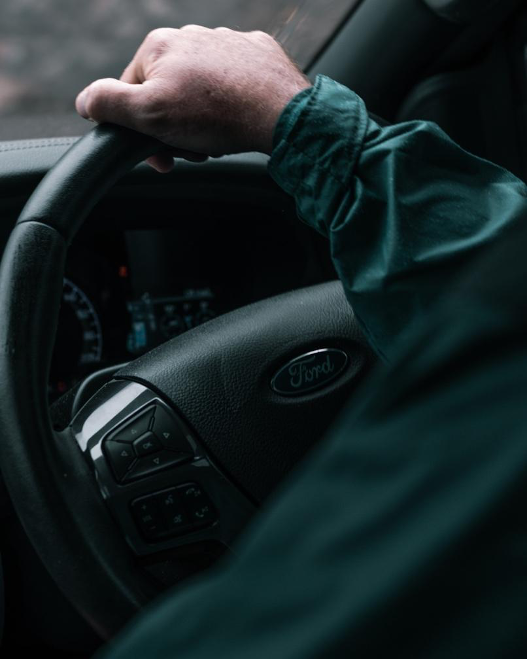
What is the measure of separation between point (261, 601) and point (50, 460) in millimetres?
421

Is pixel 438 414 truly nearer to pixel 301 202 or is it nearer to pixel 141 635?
pixel 141 635

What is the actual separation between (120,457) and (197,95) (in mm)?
324

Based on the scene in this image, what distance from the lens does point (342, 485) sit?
0.34 metres

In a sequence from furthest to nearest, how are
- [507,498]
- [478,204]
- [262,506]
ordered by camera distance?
[262,506] → [478,204] → [507,498]

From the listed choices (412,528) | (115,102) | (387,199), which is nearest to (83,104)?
(115,102)

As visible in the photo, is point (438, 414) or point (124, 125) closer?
point (438, 414)

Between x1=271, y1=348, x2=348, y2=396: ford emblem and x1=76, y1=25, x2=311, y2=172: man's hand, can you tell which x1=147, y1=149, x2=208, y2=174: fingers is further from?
x1=271, y1=348, x2=348, y2=396: ford emblem

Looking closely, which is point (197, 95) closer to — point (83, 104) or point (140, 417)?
point (83, 104)

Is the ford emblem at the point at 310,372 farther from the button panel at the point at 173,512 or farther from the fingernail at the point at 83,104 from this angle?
the fingernail at the point at 83,104

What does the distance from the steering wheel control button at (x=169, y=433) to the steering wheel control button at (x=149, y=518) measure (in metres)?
0.05

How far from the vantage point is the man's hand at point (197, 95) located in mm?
740

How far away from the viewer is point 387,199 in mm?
681

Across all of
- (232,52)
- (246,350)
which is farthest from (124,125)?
(246,350)

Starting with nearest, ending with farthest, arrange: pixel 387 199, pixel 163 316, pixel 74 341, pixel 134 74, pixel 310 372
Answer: pixel 387 199 < pixel 134 74 < pixel 310 372 < pixel 74 341 < pixel 163 316
